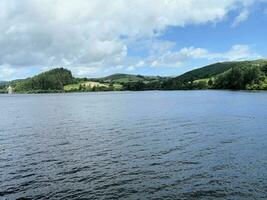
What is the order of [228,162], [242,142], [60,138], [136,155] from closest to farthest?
[228,162] → [136,155] → [242,142] → [60,138]

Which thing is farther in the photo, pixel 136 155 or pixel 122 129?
pixel 122 129

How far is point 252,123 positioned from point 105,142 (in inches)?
1269

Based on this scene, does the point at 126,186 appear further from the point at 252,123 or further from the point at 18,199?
the point at 252,123

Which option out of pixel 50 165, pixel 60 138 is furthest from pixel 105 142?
pixel 50 165

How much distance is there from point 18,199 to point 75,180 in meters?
5.80

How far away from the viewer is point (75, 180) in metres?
31.4

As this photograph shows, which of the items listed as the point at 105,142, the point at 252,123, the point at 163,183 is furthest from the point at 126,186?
the point at 252,123

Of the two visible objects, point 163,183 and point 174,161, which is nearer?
point 163,183

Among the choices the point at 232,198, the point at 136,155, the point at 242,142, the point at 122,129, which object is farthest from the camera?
the point at 122,129

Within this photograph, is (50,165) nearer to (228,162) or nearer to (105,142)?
(105,142)

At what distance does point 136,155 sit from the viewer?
40.3m

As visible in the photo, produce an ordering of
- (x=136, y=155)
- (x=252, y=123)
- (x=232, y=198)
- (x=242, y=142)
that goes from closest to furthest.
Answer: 1. (x=232, y=198)
2. (x=136, y=155)
3. (x=242, y=142)
4. (x=252, y=123)

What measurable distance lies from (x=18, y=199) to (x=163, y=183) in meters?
11.9

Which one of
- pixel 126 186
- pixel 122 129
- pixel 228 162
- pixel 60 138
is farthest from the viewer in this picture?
pixel 122 129
